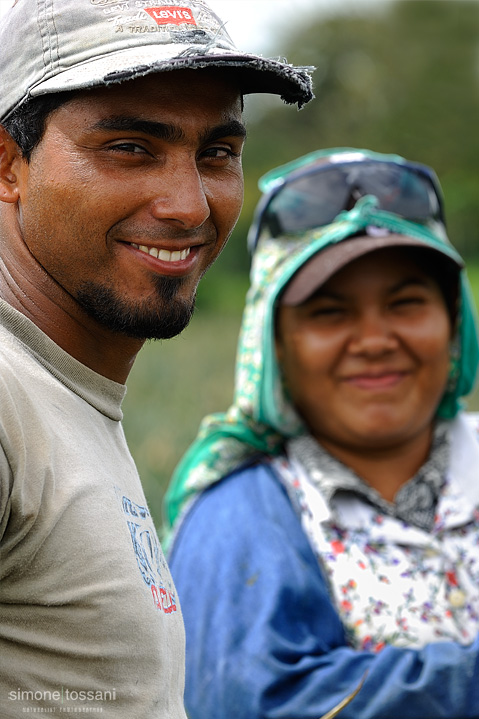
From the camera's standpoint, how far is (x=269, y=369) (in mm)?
2871

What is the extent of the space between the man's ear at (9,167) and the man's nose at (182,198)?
214 mm

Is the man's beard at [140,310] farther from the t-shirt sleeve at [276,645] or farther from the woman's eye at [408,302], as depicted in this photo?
the woman's eye at [408,302]

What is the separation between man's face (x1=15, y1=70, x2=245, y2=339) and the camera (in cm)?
136

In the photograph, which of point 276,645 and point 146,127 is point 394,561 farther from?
point 146,127

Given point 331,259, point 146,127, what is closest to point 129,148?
point 146,127

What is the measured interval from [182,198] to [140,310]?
169 millimetres

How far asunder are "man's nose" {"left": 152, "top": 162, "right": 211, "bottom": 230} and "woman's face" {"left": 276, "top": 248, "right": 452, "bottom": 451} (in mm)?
1459

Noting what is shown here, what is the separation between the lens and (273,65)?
1438mm

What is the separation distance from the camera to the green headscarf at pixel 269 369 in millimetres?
2869

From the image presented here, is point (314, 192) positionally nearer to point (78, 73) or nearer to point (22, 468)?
point (78, 73)

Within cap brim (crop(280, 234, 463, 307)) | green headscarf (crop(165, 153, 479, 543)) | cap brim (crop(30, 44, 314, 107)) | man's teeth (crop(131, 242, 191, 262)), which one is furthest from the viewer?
green headscarf (crop(165, 153, 479, 543))

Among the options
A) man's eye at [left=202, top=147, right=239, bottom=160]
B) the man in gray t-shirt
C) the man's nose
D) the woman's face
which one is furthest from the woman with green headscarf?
the man's nose

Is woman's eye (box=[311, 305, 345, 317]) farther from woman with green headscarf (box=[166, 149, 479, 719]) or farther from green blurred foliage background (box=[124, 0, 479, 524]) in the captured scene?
green blurred foliage background (box=[124, 0, 479, 524])

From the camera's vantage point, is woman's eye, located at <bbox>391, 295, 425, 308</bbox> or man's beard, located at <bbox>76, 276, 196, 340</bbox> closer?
man's beard, located at <bbox>76, 276, 196, 340</bbox>
